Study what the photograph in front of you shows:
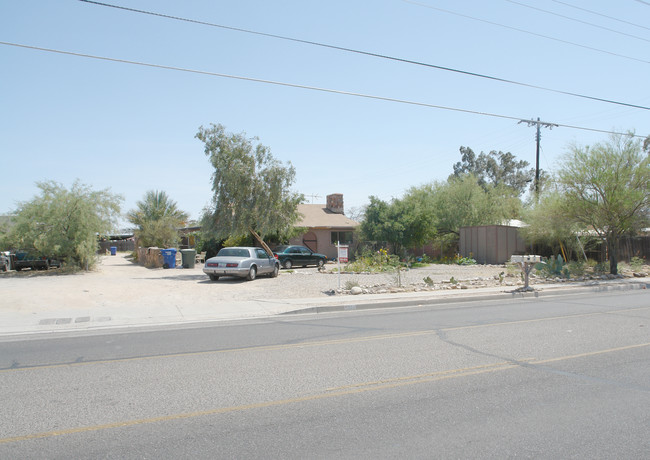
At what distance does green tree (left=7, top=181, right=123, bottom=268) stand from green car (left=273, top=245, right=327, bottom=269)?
9.76 metres

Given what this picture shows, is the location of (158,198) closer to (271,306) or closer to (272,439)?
(271,306)

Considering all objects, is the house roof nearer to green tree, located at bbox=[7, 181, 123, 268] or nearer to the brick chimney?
the brick chimney

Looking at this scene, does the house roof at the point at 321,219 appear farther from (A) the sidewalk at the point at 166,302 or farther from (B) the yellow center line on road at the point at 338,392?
(B) the yellow center line on road at the point at 338,392

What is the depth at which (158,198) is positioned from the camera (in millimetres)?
48938

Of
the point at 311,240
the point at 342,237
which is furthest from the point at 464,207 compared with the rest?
the point at 311,240

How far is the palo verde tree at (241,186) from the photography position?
23312 millimetres

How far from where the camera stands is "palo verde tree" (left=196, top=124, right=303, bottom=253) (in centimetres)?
2331

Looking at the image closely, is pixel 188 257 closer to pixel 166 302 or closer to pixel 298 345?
pixel 166 302

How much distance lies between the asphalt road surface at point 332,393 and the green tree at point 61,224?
47.0ft

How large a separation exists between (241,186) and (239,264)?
4.76m

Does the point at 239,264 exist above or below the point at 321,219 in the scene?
below

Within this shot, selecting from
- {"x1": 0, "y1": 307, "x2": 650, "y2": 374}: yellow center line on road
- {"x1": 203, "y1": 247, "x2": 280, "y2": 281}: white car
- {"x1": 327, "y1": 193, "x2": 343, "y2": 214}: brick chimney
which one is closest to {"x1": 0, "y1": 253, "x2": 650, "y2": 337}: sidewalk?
{"x1": 203, "y1": 247, "x2": 280, "y2": 281}: white car

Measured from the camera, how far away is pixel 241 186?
2327 centimetres

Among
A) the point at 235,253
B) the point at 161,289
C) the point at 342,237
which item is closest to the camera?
the point at 161,289
